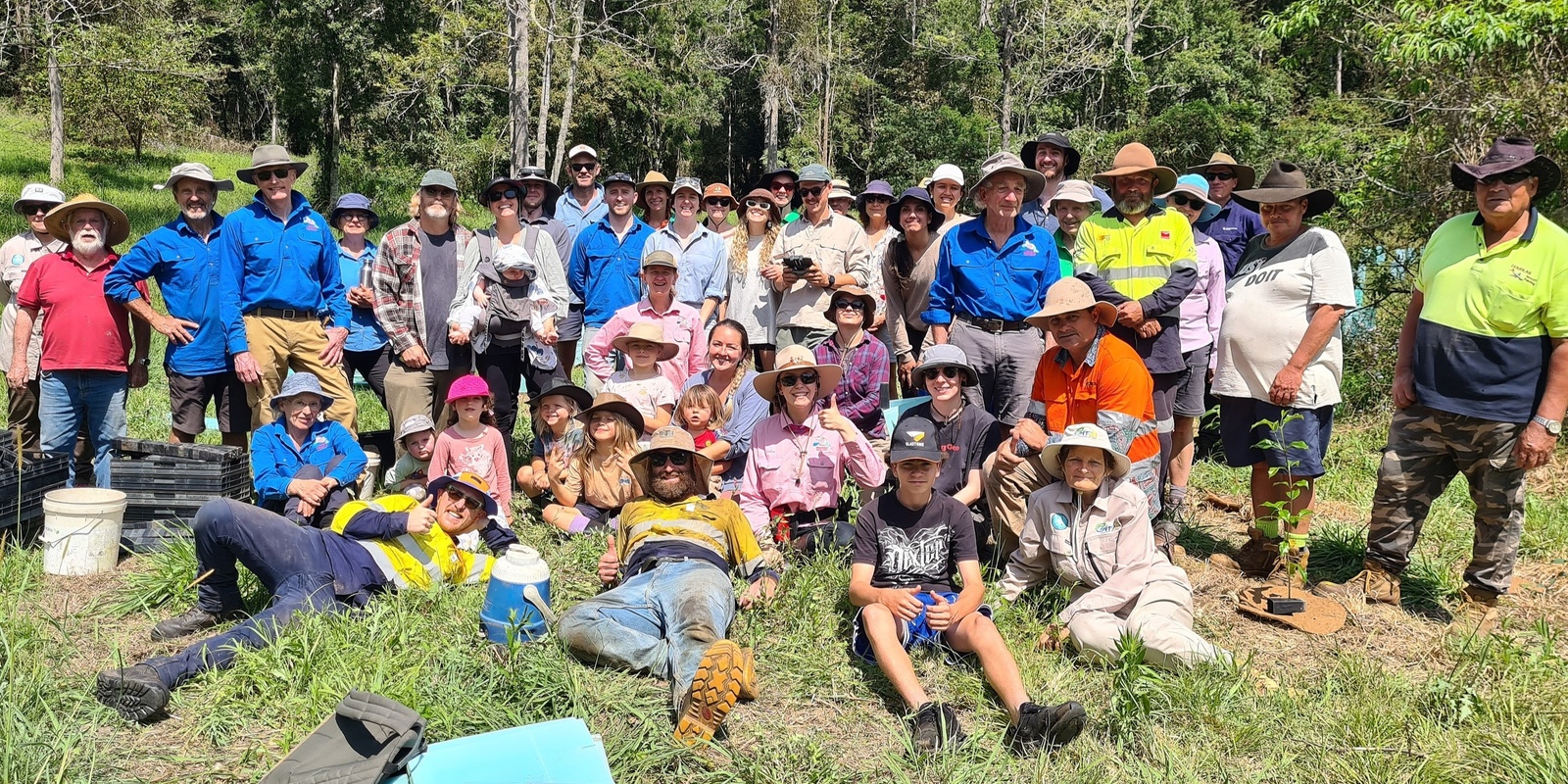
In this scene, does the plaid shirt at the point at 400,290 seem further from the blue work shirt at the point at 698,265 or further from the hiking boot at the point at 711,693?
the hiking boot at the point at 711,693

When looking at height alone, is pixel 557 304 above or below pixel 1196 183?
below

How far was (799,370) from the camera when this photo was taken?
18.3 ft

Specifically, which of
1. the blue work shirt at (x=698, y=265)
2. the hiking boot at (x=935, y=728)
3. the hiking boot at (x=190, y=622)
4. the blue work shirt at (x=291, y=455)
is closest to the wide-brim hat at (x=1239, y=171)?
the blue work shirt at (x=698, y=265)

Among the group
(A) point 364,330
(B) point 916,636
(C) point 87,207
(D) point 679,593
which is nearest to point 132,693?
(D) point 679,593

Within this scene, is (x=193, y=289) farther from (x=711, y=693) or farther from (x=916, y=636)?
(x=916, y=636)

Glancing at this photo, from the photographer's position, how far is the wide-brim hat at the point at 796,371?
5.57m

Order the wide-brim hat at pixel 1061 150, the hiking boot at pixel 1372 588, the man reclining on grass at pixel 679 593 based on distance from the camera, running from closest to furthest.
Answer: the man reclining on grass at pixel 679 593, the hiking boot at pixel 1372 588, the wide-brim hat at pixel 1061 150

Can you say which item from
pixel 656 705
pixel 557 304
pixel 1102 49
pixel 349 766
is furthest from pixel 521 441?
pixel 1102 49

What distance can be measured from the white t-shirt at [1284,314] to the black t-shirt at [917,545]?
2.10 meters

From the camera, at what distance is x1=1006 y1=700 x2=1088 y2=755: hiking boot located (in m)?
3.59

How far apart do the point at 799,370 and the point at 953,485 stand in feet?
3.43

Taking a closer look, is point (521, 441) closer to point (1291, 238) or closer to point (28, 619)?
point (28, 619)

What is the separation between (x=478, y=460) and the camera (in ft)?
19.7

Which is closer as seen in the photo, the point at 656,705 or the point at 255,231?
the point at 656,705
